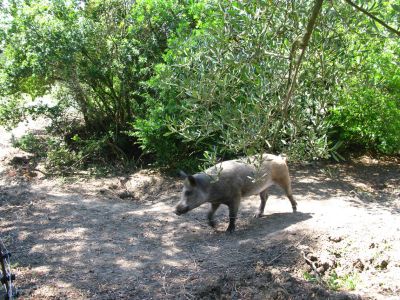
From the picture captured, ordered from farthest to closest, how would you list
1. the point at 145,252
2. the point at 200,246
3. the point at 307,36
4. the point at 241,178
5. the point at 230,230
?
1. the point at 241,178
2. the point at 230,230
3. the point at 200,246
4. the point at 145,252
5. the point at 307,36

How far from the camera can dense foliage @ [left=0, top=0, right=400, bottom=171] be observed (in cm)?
330

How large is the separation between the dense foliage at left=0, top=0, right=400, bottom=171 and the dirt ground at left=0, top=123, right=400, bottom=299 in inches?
48.5

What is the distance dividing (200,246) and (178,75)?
104 inches

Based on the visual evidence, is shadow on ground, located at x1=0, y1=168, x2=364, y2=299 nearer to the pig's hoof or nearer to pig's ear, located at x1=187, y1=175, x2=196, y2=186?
the pig's hoof

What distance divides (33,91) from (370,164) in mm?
9387

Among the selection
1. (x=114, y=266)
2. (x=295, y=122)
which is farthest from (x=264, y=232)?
(x=295, y=122)

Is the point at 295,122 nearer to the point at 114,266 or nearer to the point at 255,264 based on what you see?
the point at 255,264

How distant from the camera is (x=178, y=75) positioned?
15.2ft

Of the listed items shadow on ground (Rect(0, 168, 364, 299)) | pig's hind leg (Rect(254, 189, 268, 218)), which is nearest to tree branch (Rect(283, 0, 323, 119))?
shadow on ground (Rect(0, 168, 364, 299))

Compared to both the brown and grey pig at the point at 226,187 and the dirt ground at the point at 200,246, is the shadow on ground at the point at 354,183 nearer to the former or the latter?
the dirt ground at the point at 200,246

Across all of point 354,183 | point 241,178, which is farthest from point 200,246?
point 354,183

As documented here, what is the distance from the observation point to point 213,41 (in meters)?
3.42

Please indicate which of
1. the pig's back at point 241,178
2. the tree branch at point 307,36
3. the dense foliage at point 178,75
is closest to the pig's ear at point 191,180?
the pig's back at point 241,178

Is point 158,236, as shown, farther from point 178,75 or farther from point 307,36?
point 307,36
